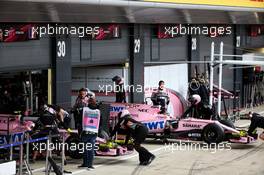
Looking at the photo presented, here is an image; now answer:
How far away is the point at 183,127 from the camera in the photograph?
17719mm

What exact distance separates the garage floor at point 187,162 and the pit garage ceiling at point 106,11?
3422 millimetres

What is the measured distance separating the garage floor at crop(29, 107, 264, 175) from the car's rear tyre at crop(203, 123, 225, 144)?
0.82ft

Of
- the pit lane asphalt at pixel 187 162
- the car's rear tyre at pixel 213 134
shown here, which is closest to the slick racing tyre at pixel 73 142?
the pit lane asphalt at pixel 187 162

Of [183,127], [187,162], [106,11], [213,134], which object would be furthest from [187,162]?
[106,11]

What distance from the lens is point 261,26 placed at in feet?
107

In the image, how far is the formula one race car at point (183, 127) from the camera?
17328 mm

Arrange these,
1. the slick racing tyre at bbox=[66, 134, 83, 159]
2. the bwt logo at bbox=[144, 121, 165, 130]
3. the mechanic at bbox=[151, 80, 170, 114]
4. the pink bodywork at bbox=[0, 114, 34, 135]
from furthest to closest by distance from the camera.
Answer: the mechanic at bbox=[151, 80, 170, 114] → the bwt logo at bbox=[144, 121, 165, 130] → the slick racing tyre at bbox=[66, 134, 83, 159] → the pink bodywork at bbox=[0, 114, 34, 135]

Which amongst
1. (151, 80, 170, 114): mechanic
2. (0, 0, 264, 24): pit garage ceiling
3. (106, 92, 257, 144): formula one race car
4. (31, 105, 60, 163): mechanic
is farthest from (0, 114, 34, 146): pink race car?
(151, 80, 170, 114): mechanic

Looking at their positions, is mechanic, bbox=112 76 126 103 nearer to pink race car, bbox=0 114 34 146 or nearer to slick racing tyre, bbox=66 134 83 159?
slick racing tyre, bbox=66 134 83 159

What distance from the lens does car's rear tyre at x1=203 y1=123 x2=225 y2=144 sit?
56.4 feet

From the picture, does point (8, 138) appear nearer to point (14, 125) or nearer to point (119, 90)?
point (14, 125)

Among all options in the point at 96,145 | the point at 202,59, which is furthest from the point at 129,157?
the point at 202,59

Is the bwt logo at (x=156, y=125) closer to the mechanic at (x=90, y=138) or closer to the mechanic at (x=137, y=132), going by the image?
the mechanic at (x=137, y=132)

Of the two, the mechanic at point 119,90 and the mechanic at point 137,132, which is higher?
the mechanic at point 119,90
